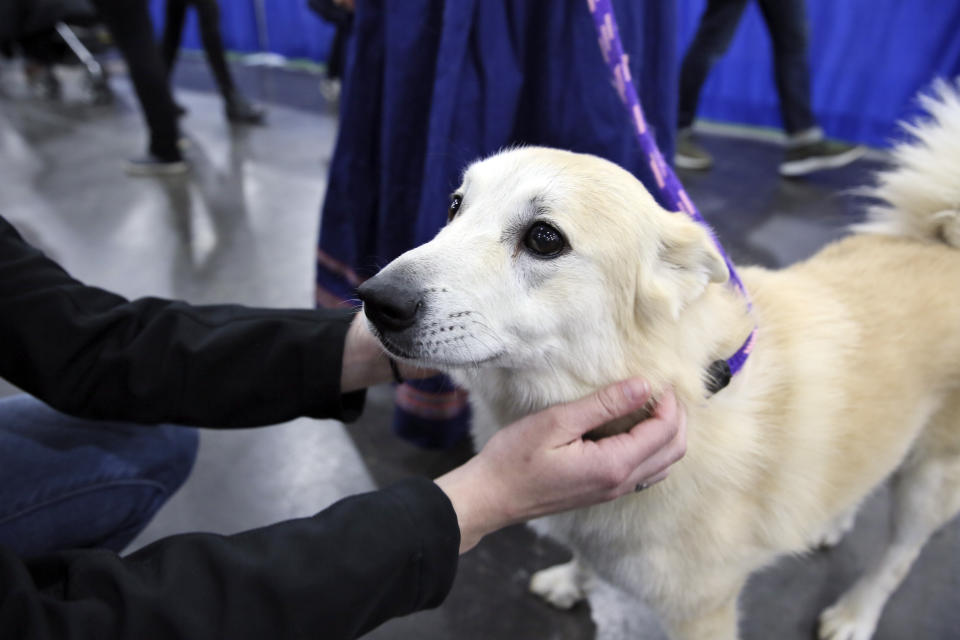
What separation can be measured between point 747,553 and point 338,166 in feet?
3.98

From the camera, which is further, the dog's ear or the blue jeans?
the blue jeans

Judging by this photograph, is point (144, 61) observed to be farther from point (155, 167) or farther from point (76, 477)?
point (76, 477)

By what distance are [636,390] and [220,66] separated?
4459 mm

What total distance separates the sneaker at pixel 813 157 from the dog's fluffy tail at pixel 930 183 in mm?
→ 2148

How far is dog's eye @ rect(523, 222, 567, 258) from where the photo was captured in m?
0.75

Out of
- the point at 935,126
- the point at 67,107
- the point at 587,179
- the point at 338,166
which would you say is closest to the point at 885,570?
the point at 935,126

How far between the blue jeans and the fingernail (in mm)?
809

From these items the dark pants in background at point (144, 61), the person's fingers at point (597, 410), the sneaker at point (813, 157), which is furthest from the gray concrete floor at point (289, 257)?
the person's fingers at point (597, 410)

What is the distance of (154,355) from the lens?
2.98ft

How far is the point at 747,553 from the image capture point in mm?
884

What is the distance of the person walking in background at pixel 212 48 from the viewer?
4027 mm

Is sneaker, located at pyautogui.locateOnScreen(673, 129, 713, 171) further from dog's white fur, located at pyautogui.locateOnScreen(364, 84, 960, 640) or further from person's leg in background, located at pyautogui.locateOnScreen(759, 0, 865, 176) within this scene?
dog's white fur, located at pyautogui.locateOnScreen(364, 84, 960, 640)

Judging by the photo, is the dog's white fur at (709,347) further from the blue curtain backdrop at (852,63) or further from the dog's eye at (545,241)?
the blue curtain backdrop at (852,63)

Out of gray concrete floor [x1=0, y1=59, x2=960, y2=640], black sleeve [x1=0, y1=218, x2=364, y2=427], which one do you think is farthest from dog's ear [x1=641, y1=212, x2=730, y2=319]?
gray concrete floor [x1=0, y1=59, x2=960, y2=640]
